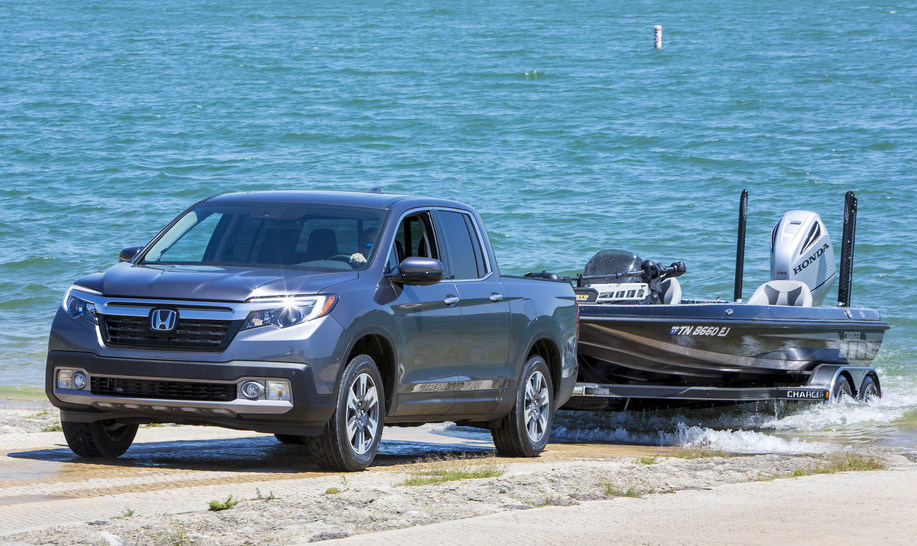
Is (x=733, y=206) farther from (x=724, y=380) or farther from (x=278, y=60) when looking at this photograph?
(x=278, y=60)

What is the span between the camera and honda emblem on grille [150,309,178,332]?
8.37 m

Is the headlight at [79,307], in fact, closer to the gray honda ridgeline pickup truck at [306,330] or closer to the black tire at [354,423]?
the gray honda ridgeline pickup truck at [306,330]

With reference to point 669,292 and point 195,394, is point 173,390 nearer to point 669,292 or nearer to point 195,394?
point 195,394

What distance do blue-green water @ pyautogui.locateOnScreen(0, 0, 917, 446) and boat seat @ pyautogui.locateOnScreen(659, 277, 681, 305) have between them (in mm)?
1425

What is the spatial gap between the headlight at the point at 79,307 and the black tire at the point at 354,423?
143cm

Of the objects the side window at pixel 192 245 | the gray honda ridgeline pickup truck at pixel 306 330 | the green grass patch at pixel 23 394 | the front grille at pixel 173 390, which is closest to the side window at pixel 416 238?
the gray honda ridgeline pickup truck at pixel 306 330

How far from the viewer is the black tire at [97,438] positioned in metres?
9.03

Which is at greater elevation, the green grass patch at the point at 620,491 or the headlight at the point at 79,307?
the headlight at the point at 79,307

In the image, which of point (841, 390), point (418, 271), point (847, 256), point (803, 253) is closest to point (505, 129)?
point (847, 256)

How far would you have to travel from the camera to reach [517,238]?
30812 mm

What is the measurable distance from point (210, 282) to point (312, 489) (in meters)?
1.44

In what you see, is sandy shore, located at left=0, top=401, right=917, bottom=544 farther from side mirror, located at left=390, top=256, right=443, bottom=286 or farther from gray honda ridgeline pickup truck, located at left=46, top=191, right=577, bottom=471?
side mirror, located at left=390, top=256, right=443, bottom=286

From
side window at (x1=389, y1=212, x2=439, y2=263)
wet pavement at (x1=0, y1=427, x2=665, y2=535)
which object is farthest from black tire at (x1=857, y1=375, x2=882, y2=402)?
side window at (x1=389, y1=212, x2=439, y2=263)

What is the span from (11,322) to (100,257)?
20.5 ft
